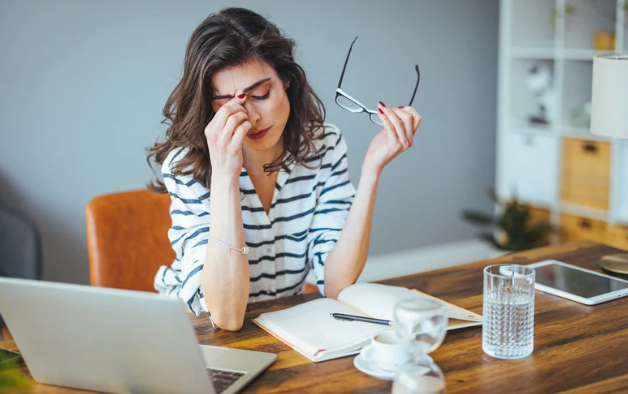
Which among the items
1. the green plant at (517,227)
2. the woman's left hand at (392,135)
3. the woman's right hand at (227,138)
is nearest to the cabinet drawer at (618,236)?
the green plant at (517,227)

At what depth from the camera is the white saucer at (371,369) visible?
1.12m

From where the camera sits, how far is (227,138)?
1.47 meters

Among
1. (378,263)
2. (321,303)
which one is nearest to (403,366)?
(321,303)

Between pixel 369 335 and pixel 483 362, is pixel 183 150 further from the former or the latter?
pixel 483 362

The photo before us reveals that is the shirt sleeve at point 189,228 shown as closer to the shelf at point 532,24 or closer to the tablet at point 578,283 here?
the tablet at point 578,283

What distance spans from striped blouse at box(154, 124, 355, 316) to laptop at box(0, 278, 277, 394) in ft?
1.61

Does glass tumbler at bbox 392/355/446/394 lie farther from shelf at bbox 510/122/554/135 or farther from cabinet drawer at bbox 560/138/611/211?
shelf at bbox 510/122/554/135

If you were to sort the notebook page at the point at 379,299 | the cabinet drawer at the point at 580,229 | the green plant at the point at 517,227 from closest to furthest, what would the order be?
the notebook page at the point at 379,299 < the cabinet drawer at the point at 580,229 < the green plant at the point at 517,227

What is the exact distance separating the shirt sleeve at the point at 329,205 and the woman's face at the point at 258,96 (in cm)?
22

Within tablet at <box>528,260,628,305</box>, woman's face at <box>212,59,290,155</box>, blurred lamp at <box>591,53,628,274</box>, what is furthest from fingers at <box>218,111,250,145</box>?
blurred lamp at <box>591,53,628,274</box>

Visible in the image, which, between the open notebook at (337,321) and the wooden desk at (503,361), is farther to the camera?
the open notebook at (337,321)

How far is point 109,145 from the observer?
302cm

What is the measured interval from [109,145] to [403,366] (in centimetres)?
227

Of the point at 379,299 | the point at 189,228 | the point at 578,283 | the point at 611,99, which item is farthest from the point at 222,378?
the point at 611,99
